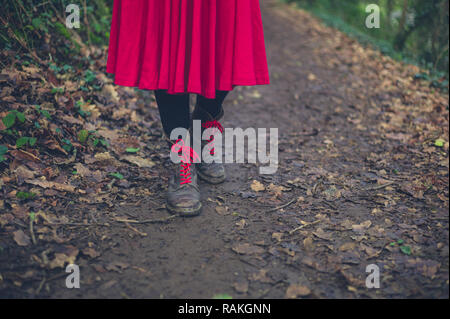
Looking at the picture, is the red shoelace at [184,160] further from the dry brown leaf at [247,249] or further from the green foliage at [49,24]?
the green foliage at [49,24]

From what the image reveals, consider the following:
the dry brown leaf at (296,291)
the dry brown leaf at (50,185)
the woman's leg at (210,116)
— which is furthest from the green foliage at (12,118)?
the dry brown leaf at (296,291)

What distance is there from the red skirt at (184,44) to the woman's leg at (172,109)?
0.14m

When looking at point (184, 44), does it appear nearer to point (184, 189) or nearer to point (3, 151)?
point (184, 189)

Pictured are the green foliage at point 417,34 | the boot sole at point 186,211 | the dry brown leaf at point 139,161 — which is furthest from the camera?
the green foliage at point 417,34

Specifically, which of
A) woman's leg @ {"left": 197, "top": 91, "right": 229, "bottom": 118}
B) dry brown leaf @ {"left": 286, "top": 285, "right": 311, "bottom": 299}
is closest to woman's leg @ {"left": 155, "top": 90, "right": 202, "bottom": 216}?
woman's leg @ {"left": 197, "top": 91, "right": 229, "bottom": 118}

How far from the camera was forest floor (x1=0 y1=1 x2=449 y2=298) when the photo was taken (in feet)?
5.24

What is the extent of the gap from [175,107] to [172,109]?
0.07 ft

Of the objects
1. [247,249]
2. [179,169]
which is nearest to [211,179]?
[179,169]

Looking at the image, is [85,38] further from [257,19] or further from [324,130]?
[324,130]

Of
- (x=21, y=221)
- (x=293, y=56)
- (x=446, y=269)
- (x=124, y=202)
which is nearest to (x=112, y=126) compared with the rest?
(x=124, y=202)

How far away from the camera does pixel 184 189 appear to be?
214cm

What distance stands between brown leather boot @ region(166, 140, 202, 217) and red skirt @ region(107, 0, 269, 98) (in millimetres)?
453

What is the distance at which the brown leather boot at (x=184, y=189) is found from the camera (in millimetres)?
2061

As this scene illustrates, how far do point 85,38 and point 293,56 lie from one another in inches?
126
